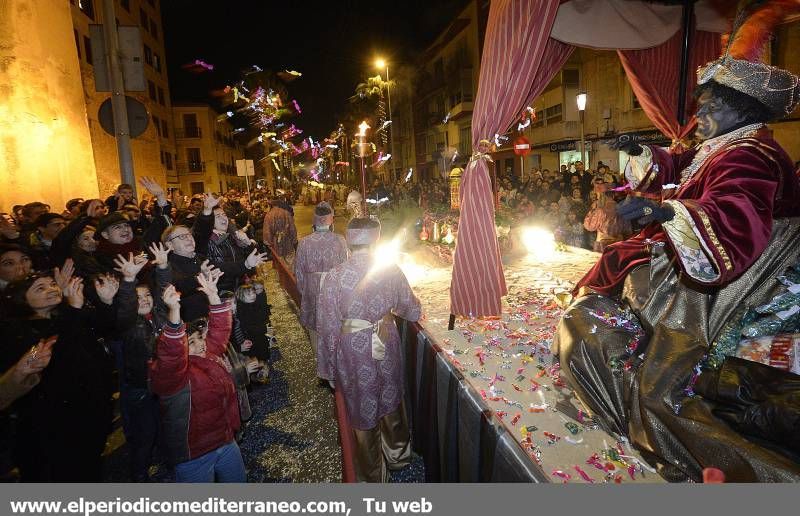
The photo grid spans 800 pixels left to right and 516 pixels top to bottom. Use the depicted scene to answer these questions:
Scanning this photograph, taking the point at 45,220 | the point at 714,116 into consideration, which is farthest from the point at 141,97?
the point at 714,116

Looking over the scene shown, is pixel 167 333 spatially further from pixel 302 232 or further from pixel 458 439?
pixel 302 232

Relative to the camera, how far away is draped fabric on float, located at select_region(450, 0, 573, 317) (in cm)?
393

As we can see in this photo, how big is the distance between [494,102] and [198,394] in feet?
12.4

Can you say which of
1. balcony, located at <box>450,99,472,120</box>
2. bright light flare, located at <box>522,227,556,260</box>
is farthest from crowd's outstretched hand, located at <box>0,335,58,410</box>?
balcony, located at <box>450,99,472,120</box>

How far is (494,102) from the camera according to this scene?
423 centimetres

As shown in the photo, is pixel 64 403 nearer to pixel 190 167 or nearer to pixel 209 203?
pixel 209 203

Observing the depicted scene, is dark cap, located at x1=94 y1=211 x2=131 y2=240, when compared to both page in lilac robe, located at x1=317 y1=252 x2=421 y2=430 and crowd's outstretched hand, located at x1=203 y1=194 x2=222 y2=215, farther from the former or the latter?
page in lilac robe, located at x1=317 y1=252 x2=421 y2=430

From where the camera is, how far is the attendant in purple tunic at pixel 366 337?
10.2 feet

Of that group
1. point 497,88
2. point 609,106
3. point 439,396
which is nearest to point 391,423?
point 439,396

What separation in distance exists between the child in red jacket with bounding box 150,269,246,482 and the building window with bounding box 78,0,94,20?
25.9 metres

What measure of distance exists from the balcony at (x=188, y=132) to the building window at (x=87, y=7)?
2215cm

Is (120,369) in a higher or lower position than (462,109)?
lower

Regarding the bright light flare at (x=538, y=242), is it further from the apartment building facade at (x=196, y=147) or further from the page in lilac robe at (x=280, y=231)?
the apartment building facade at (x=196, y=147)

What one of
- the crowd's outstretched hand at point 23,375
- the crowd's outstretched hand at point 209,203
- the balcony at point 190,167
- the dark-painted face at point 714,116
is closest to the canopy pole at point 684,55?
the dark-painted face at point 714,116
